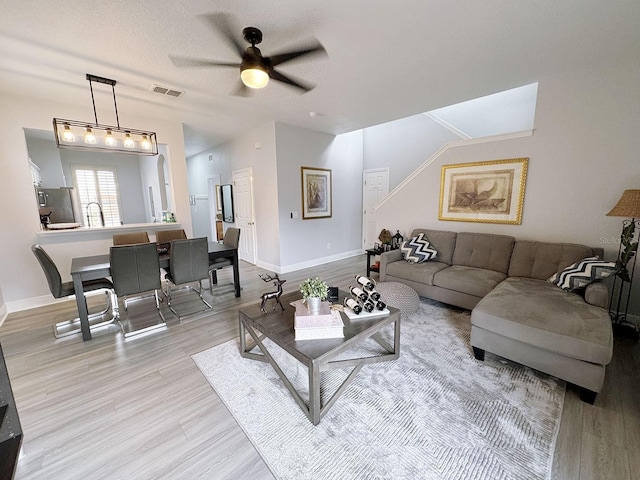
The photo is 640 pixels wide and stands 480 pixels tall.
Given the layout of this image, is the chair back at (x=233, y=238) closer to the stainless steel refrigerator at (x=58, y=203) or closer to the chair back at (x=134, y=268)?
the chair back at (x=134, y=268)

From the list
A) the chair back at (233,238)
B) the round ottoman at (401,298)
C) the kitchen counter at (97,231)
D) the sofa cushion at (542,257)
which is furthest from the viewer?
the chair back at (233,238)

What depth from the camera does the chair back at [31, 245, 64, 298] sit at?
2.58 meters

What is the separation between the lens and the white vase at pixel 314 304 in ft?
6.15

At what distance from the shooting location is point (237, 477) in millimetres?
1327

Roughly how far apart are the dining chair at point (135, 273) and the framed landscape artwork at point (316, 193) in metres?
2.89

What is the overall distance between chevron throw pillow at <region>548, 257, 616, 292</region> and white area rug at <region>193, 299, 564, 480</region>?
985 millimetres

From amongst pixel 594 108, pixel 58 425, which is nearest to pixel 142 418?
pixel 58 425

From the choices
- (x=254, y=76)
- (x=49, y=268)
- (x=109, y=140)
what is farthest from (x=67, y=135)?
(x=254, y=76)

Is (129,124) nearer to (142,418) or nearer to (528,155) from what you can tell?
(142,418)

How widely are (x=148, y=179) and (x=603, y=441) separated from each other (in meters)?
8.82

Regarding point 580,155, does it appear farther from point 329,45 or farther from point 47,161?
point 47,161

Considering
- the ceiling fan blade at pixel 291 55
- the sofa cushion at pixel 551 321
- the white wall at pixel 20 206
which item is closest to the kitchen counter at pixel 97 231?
the white wall at pixel 20 206

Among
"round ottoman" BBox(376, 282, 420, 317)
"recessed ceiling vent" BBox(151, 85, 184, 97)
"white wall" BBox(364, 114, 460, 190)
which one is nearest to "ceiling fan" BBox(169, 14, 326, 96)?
"recessed ceiling vent" BBox(151, 85, 184, 97)

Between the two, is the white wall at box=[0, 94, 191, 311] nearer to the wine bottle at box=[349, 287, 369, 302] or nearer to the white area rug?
the white area rug
